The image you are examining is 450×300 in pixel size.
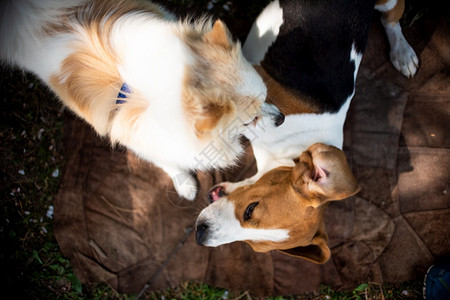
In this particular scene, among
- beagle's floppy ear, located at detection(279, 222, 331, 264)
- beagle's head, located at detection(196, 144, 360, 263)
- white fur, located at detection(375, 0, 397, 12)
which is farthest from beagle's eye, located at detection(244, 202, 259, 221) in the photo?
white fur, located at detection(375, 0, 397, 12)

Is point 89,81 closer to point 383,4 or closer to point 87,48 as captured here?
point 87,48

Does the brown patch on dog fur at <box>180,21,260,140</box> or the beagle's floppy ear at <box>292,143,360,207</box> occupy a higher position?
the brown patch on dog fur at <box>180,21,260,140</box>

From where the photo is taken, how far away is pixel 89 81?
5.65 feet

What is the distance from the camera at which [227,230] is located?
2.00m

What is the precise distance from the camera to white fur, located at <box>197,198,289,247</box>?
1.93 m

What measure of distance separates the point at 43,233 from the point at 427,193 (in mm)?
3497

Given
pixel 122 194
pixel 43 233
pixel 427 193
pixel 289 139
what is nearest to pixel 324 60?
pixel 289 139

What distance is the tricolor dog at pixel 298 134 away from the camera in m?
1.88

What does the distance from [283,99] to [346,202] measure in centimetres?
125

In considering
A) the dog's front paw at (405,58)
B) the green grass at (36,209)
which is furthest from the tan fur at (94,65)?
the dog's front paw at (405,58)

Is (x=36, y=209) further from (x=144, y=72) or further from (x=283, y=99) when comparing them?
(x=283, y=99)

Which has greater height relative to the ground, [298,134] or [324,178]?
[324,178]

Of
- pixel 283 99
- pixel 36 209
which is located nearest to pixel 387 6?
pixel 283 99

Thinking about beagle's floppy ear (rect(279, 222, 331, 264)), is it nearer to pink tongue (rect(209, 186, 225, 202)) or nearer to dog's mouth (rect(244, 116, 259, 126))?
pink tongue (rect(209, 186, 225, 202))
